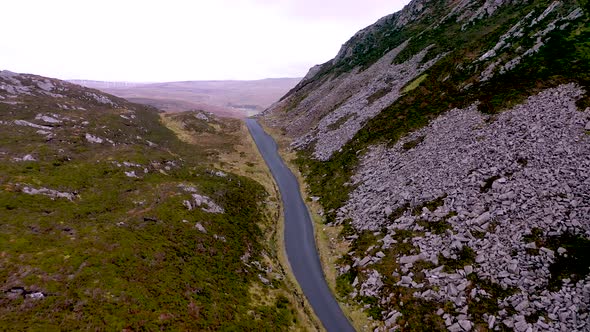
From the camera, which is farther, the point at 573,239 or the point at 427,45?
the point at 427,45

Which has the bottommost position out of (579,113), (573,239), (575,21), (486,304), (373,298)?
(373,298)

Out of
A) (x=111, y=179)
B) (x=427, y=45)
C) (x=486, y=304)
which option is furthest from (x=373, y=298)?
(x=427, y=45)

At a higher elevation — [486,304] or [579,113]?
[579,113]

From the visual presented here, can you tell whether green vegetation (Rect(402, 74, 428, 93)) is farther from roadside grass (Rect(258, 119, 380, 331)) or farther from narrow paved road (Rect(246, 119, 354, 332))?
narrow paved road (Rect(246, 119, 354, 332))

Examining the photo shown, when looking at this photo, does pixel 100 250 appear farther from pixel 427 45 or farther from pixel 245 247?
pixel 427 45

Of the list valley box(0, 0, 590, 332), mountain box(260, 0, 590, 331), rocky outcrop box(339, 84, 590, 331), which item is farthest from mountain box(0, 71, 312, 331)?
rocky outcrop box(339, 84, 590, 331)

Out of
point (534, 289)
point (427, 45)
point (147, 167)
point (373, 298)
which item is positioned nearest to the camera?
point (534, 289)

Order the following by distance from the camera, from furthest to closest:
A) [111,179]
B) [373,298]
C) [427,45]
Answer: [427,45]
[111,179]
[373,298]
